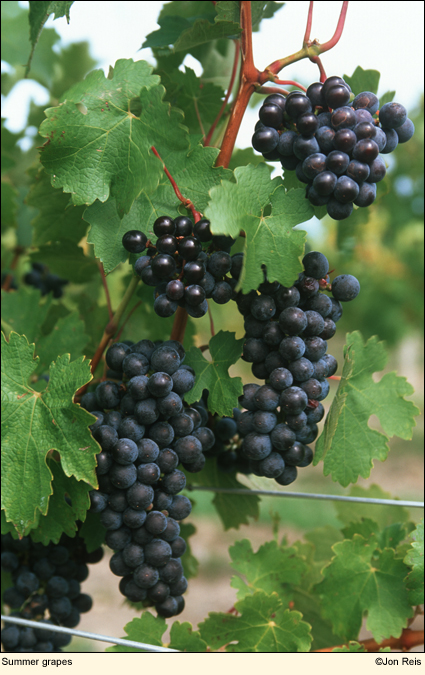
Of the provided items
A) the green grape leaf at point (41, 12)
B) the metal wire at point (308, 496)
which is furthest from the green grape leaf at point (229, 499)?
the green grape leaf at point (41, 12)

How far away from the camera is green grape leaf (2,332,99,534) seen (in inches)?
25.4

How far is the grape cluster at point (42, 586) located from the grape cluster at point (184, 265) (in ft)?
1.51

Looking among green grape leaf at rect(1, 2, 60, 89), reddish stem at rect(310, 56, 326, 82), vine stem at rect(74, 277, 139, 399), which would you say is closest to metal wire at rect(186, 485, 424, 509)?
vine stem at rect(74, 277, 139, 399)

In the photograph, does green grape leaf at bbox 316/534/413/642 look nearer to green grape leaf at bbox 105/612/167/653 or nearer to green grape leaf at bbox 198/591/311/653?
green grape leaf at bbox 198/591/311/653

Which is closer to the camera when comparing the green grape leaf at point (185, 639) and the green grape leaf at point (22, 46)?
the green grape leaf at point (185, 639)

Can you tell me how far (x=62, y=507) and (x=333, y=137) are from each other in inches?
23.2

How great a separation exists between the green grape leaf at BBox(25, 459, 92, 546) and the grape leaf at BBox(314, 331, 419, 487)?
0.32 meters

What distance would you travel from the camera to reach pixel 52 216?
36.7 inches

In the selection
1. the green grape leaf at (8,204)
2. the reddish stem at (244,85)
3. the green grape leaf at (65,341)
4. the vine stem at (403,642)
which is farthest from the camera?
the green grape leaf at (8,204)

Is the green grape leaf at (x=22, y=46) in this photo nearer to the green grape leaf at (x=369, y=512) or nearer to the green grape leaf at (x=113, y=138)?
the green grape leaf at (x=113, y=138)

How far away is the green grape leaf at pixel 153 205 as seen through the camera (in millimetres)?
680

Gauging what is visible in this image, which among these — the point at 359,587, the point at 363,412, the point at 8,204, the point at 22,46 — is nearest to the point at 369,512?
the point at 359,587

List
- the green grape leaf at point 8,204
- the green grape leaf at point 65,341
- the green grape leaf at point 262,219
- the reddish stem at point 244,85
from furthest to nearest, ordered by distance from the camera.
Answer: the green grape leaf at point 8,204 < the green grape leaf at point 65,341 < the reddish stem at point 244,85 < the green grape leaf at point 262,219

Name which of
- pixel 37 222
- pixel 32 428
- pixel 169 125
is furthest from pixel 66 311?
pixel 169 125
